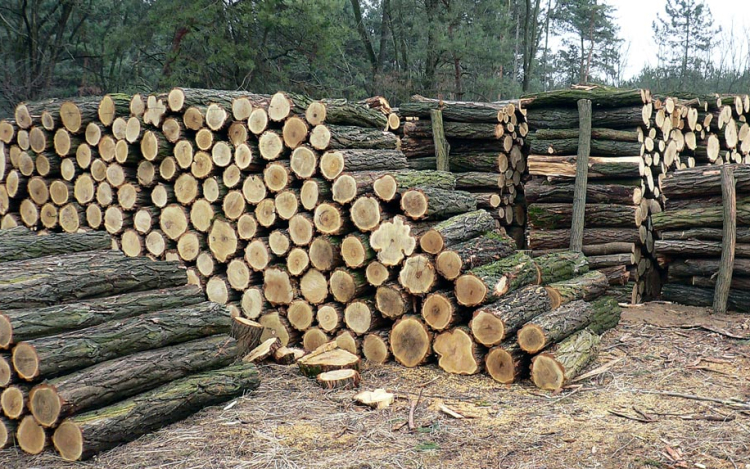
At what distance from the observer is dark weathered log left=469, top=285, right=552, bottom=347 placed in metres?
5.00

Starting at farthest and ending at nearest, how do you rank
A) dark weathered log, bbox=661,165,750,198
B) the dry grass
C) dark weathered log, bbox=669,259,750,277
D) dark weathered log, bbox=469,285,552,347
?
dark weathered log, bbox=661,165,750,198, dark weathered log, bbox=669,259,750,277, dark weathered log, bbox=469,285,552,347, the dry grass

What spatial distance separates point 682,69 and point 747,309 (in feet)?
83.9

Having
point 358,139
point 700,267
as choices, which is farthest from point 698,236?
point 358,139

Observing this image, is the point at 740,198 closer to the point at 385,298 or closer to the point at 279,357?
the point at 385,298

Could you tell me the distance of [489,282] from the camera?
5.18 meters

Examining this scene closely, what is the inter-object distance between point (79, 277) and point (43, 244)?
3.06 feet

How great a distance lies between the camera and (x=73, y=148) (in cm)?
687

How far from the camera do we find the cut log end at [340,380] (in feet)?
16.5

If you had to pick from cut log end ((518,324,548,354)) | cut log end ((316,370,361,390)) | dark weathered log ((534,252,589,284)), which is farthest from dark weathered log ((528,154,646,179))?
cut log end ((316,370,361,390))

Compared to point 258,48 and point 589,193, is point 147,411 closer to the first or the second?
point 589,193

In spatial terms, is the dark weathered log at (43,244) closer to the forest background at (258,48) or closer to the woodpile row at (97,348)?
the woodpile row at (97,348)

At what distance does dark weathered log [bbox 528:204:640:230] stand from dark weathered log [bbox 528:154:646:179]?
1.43ft

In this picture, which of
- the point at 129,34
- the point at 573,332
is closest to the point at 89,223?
the point at 573,332

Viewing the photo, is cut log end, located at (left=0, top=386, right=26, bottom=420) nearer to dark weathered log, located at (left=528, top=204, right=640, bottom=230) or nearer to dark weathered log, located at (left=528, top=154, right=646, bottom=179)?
dark weathered log, located at (left=528, top=204, right=640, bottom=230)
